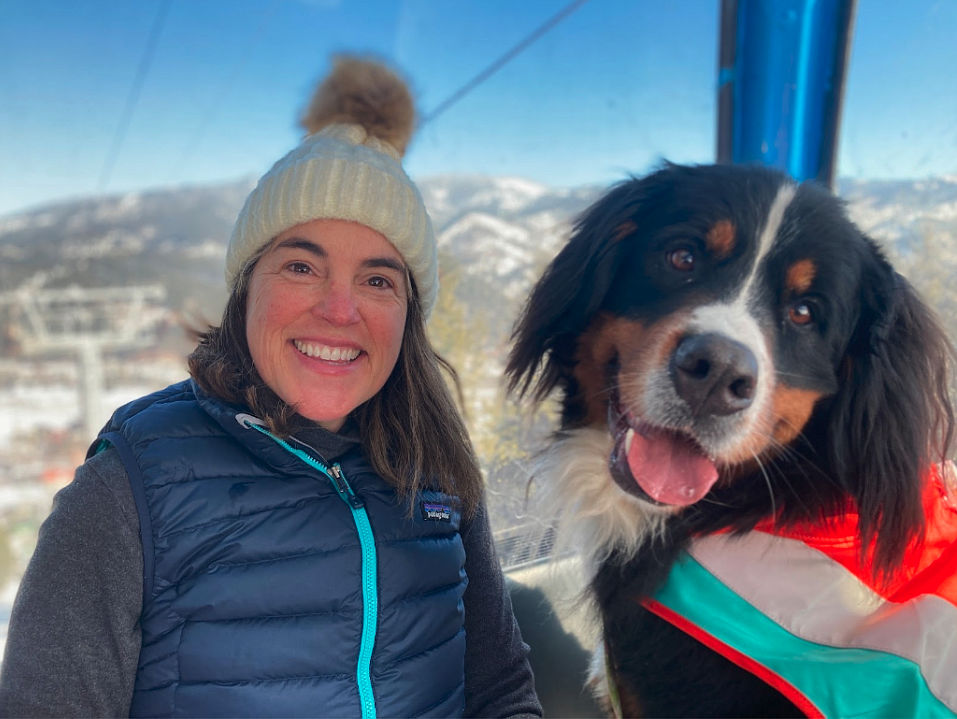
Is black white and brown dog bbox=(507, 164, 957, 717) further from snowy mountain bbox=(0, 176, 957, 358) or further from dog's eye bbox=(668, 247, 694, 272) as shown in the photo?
snowy mountain bbox=(0, 176, 957, 358)

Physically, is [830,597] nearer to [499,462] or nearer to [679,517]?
[679,517]

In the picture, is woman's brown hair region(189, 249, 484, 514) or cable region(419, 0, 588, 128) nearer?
woman's brown hair region(189, 249, 484, 514)

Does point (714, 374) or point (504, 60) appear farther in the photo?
point (504, 60)

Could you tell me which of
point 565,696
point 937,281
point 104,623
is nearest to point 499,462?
point 565,696

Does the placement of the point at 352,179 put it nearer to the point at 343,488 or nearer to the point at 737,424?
the point at 343,488

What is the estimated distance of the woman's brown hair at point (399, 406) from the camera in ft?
3.67

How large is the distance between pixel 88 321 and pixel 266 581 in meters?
1.60

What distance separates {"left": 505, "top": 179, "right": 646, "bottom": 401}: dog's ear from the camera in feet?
4.65

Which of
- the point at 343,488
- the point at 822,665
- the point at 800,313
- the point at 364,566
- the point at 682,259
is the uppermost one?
the point at 682,259

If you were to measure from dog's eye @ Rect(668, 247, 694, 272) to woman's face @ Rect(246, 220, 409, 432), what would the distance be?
58 centimetres

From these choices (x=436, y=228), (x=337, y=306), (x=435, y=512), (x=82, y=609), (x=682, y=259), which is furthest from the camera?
(x=436, y=228)

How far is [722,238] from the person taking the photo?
4.26 ft

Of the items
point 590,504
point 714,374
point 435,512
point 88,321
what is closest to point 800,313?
point 714,374

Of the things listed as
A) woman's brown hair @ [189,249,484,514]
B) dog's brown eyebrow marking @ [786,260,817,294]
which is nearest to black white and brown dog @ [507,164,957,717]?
dog's brown eyebrow marking @ [786,260,817,294]
